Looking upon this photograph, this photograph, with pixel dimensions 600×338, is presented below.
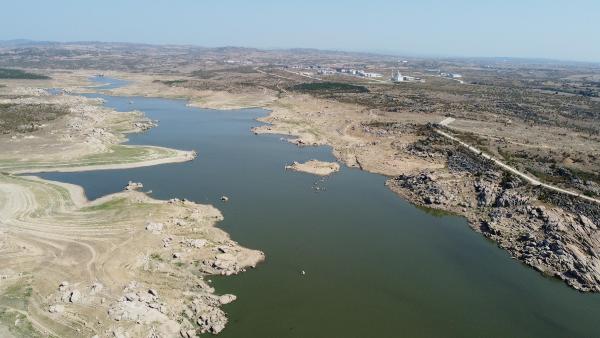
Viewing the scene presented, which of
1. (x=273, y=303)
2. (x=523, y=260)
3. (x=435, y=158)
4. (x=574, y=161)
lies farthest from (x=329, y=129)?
(x=273, y=303)

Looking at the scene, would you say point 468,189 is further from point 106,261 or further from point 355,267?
point 106,261

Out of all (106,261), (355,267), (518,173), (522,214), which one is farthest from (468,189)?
(106,261)

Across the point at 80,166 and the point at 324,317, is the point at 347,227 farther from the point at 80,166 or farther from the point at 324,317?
the point at 80,166

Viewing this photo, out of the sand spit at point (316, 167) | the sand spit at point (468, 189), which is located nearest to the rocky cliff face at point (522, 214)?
the sand spit at point (468, 189)

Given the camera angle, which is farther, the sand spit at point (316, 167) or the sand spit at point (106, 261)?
the sand spit at point (316, 167)

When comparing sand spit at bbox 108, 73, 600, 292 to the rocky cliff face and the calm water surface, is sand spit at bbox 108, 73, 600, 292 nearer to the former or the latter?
the rocky cliff face

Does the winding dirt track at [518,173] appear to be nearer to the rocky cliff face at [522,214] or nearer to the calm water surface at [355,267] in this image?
the rocky cliff face at [522,214]
